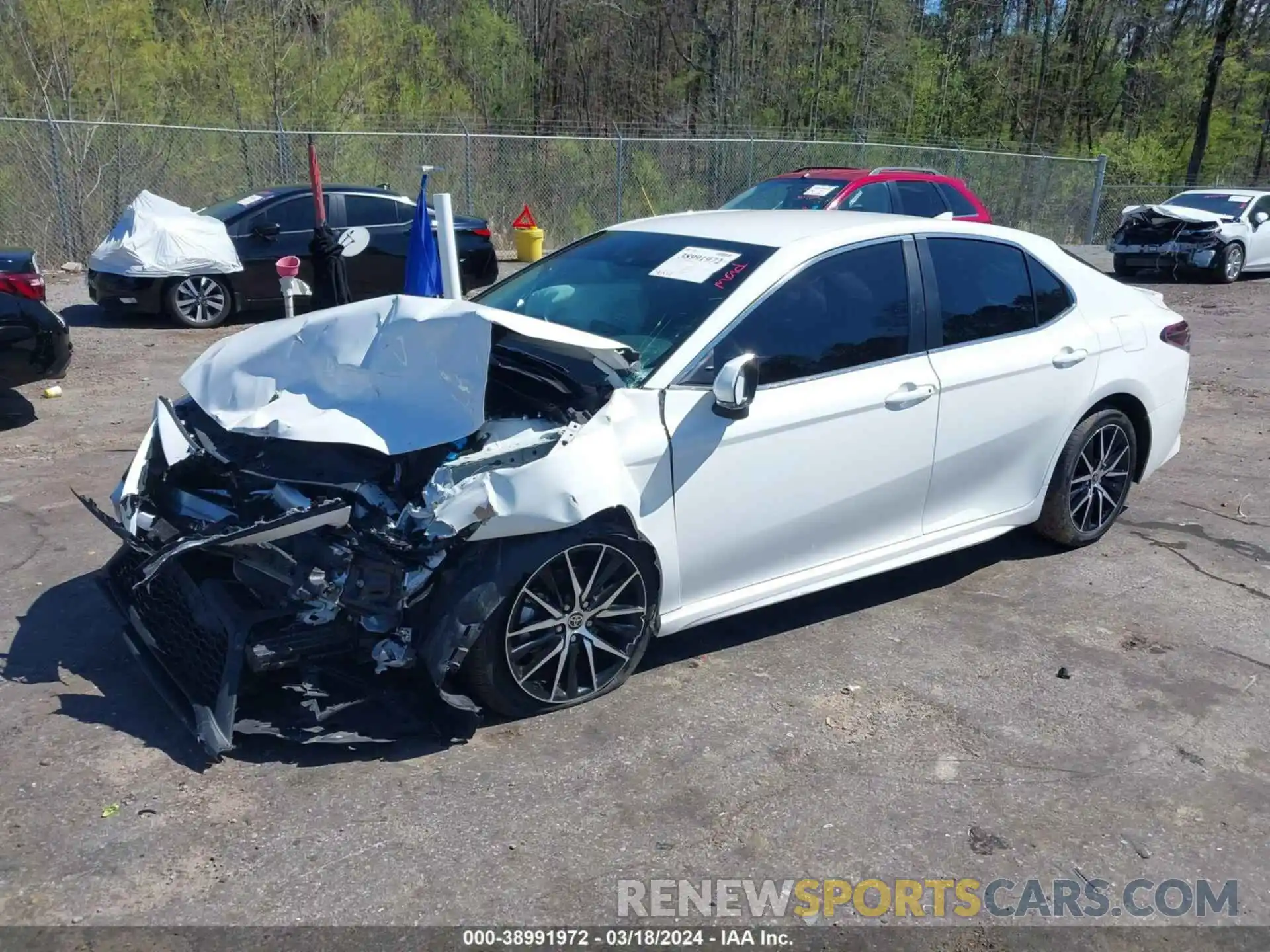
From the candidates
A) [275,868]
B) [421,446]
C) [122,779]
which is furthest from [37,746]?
[421,446]

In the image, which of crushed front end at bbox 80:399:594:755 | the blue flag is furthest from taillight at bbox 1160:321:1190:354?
the blue flag

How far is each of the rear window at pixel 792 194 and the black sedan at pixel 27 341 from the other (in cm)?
699

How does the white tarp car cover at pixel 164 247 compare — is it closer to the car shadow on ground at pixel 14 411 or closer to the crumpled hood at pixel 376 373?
the car shadow on ground at pixel 14 411

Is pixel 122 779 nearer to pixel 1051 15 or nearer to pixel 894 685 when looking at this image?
pixel 894 685

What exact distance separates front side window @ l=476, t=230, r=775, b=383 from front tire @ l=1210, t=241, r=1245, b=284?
50.2ft

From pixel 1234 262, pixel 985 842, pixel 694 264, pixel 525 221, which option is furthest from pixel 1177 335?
pixel 1234 262

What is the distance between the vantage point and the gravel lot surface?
3080mm

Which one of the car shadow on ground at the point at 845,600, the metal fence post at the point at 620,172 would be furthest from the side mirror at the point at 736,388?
the metal fence post at the point at 620,172

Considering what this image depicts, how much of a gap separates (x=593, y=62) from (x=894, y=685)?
99.2 ft

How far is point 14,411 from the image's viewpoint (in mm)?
7930

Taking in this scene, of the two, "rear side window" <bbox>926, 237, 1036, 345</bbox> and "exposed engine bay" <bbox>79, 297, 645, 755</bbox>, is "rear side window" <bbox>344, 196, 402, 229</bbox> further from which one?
"rear side window" <bbox>926, 237, 1036, 345</bbox>

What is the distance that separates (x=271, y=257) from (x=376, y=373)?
8577mm

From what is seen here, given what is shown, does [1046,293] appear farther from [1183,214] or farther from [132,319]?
[1183,214]

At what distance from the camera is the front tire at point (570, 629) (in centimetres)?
368
